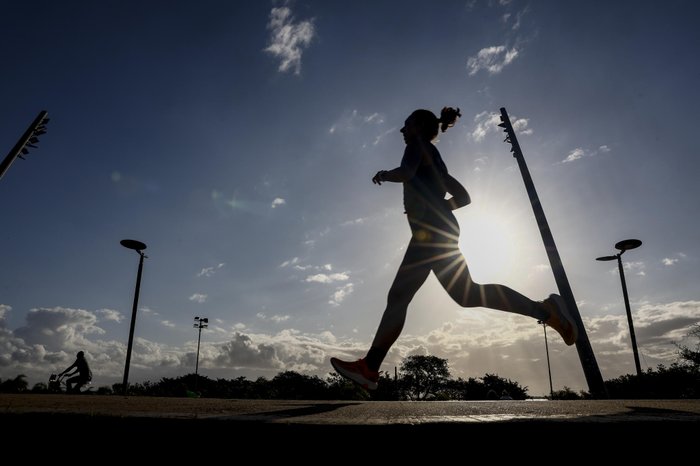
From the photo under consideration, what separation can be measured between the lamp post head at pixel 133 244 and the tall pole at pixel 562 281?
1295 cm

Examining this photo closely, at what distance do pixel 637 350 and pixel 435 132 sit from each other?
15.5m

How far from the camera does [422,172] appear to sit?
11.2ft

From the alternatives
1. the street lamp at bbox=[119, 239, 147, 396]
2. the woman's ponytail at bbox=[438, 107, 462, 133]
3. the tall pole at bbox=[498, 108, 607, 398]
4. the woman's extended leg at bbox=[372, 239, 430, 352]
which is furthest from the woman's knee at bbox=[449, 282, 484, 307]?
the street lamp at bbox=[119, 239, 147, 396]

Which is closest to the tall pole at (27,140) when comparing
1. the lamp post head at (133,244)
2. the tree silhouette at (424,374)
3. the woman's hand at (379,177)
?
the lamp post head at (133,244)

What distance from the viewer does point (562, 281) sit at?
9.47 metres

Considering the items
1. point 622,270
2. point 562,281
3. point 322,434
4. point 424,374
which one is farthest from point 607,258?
point 424,374

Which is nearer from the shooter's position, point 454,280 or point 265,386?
point 454,280

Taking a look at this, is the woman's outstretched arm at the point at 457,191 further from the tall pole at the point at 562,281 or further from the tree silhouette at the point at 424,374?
the tree silhouette at the point at 424,374

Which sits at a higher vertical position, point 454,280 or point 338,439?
point 454,280

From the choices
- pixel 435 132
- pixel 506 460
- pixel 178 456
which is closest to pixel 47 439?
pixel 178 456

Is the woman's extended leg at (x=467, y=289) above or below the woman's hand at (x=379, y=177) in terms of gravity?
below

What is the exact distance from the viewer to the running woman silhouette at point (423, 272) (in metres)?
3.22

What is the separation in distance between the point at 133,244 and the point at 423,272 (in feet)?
45.5

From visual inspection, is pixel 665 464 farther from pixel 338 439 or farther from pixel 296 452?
pixel 296 452
